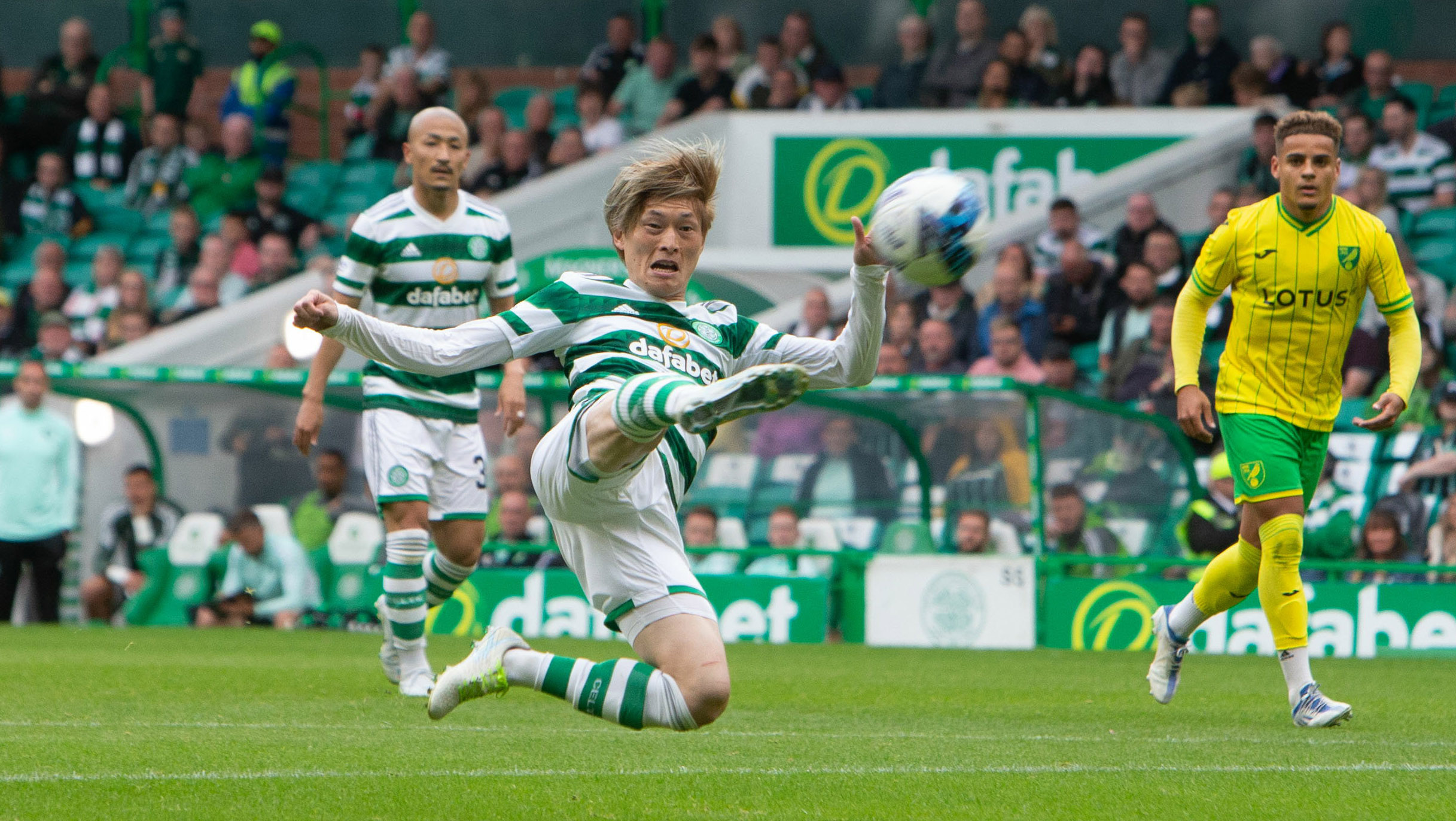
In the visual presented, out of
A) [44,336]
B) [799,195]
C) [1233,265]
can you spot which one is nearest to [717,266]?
[799,195]

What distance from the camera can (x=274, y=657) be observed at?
9.96m

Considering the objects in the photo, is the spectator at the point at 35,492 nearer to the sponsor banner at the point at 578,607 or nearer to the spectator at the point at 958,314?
the sponsor banner at the point at 578,607

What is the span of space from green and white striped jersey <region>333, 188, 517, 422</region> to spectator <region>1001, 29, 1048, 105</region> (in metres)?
9.92

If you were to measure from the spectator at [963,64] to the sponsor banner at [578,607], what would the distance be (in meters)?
6.46

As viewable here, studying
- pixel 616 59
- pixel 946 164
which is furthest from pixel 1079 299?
pixel 616 59

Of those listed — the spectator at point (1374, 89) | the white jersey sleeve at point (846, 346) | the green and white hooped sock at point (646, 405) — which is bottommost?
the green and white hooped sock at point (646, 405)

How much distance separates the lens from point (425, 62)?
65.0ft

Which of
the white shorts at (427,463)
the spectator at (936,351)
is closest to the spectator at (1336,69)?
the spectator at (936,351)

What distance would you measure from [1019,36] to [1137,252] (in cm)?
376

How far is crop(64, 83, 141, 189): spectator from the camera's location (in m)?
20.3

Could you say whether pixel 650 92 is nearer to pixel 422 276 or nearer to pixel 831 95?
pixel 831 95

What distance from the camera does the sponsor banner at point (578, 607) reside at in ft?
40.7

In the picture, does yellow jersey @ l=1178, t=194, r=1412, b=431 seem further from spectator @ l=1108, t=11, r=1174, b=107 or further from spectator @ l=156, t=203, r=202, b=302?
spectator @ l=156, t=203, r=202, b=302

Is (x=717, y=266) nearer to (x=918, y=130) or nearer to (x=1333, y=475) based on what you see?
(x=918, y=130)
